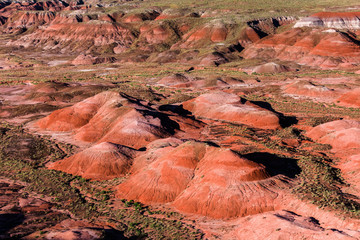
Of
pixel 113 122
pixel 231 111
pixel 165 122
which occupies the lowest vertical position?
pixel 231 111


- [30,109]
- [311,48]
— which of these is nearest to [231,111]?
[30,109]

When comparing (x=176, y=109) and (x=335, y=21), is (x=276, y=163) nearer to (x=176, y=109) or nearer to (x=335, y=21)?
(x=176, y=109)

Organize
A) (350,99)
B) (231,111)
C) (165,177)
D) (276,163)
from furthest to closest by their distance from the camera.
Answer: (350,99), (231,111), (276,163), (165,177)

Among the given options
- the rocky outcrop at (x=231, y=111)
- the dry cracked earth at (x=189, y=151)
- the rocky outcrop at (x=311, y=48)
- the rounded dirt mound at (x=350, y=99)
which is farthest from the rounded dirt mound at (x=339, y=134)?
the rocky outcrop at (x=311, y=48)

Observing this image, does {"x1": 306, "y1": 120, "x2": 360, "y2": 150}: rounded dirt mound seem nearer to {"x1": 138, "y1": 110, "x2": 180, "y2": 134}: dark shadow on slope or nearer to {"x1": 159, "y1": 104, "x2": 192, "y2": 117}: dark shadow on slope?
{"x1": 138, "y1": 110, "x2": 180, "y2": 134}: dark shadow on slope

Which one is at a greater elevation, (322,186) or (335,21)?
(335,21)

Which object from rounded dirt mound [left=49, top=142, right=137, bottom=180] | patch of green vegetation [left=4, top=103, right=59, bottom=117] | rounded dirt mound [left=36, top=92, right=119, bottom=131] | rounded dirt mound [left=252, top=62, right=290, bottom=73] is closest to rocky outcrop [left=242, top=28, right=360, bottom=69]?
rounded dirt mound [left=252, top=62, right=290, bottom=73]

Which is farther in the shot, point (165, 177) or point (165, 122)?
point (165, 122)
